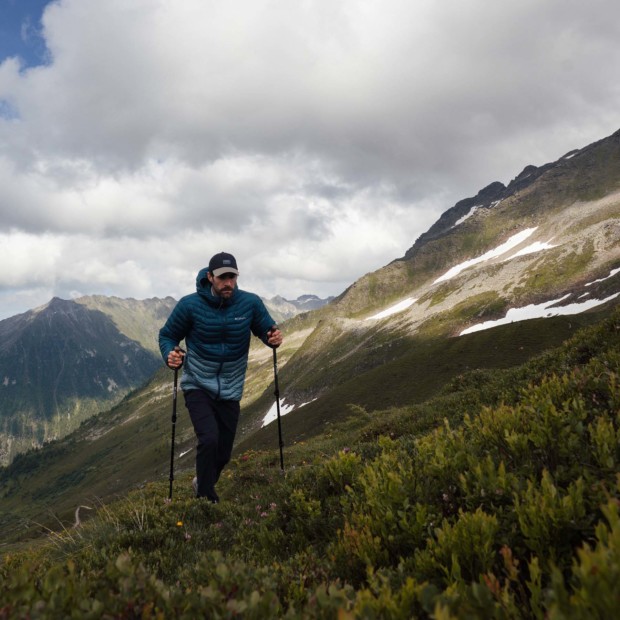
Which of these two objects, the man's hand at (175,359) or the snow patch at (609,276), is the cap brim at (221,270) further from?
the snow patch at (609,276)

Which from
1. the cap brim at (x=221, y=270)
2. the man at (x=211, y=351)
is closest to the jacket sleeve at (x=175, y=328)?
the man at (x=211, y=351)

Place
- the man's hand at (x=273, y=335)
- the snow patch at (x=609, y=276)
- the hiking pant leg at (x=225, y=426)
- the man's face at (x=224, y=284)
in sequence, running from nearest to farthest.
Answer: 1. the man's face at (x=224, y=284)
2. the hiking pant leg at (x=225, y=426)
3. the man's hand at (x=273, y=335)
4. the snow patch at (x=609, y=276)

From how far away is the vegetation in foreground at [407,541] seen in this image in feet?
7.80

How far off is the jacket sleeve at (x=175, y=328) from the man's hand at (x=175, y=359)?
0.26 metres

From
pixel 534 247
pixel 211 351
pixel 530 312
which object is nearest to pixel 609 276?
pixel 530 312

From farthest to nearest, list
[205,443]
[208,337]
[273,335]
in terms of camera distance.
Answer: [273,335]
[208,337]
[205,443]

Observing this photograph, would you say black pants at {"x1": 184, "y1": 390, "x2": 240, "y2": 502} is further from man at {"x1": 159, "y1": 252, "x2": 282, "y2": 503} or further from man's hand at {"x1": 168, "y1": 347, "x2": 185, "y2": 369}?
man's hand at {"x1": 168, "y1": 347, "x2": 185, "y2": 369}

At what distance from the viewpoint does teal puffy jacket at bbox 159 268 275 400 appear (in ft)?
29.0

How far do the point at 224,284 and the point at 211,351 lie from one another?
4.80ft

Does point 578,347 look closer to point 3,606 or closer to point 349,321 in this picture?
point 3,606

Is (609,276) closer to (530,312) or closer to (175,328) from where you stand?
(530,312)

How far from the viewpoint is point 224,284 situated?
28.7ft

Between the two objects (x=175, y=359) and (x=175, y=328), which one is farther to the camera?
(x=175, y=328)

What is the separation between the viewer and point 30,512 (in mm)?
190750
